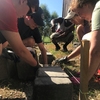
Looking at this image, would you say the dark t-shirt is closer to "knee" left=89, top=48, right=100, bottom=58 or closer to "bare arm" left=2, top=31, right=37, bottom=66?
"bare arm" left=2, top=31, right=37, bottom=66

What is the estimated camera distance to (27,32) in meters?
3.91

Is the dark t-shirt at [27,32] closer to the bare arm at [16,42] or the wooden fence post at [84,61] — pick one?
the bare arm at [16,42]

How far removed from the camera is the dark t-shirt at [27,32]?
12.3 feet

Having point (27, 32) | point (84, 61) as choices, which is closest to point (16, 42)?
point (84, 61)

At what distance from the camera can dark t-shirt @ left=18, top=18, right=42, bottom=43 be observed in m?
3.76

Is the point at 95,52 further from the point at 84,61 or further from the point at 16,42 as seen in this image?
the point at 16,42

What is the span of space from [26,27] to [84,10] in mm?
1592

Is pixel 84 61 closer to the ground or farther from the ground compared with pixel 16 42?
closer to the ground

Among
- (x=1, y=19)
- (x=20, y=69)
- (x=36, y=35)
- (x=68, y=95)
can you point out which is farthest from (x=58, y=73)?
(x=36, y=35)

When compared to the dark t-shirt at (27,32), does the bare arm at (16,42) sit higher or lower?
higher

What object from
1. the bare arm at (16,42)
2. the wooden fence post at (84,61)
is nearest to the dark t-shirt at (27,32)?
the bare arm at (16,42)

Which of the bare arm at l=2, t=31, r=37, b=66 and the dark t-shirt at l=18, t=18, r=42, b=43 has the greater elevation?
the bare arm at l=2, t=31, r=37, b=66

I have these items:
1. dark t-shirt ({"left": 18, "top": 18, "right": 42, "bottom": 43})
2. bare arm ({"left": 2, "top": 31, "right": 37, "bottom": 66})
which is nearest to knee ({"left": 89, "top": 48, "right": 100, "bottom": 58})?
bare arm ({"left": 2, "top": 31, "right": 37, "bottom": 66})

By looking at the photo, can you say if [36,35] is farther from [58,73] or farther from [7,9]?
[7,9]
